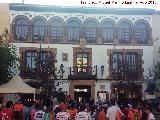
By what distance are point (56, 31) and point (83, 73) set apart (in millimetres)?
4172

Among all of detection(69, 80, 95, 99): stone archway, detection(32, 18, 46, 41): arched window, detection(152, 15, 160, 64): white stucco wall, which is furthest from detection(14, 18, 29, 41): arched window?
detection(152, 15, 160, 64): white stucco wall

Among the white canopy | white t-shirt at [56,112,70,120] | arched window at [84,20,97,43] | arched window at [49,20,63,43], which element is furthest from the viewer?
arched window at [84,20,97,43]

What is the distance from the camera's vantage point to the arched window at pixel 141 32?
37.9 metres

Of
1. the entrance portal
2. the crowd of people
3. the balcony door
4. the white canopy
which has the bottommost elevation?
the entrance portal

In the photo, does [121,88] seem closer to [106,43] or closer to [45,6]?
[106,43]

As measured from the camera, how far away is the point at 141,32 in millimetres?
37969

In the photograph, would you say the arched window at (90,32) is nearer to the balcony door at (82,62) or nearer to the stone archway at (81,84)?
the balcony door at (82,62)

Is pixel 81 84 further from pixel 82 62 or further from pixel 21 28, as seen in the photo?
pixel 21 28

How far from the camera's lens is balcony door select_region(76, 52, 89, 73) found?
37.1 meters

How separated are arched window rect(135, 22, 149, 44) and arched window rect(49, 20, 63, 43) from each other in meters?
6.41

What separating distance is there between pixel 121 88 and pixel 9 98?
926 centimetres

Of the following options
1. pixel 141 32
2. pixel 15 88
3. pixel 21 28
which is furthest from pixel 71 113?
pixel 141 32

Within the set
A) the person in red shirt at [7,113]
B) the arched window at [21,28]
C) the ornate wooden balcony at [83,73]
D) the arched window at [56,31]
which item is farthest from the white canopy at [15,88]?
the arched window at [56,31]

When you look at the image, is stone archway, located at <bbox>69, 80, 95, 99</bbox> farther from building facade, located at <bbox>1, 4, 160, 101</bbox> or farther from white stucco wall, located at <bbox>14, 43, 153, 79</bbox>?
white stucco wall, located at <bbox>14, 43, 153, 79</bbox>
